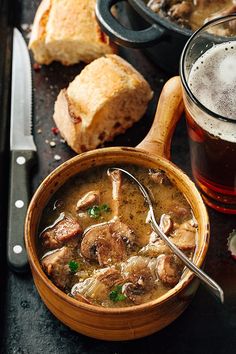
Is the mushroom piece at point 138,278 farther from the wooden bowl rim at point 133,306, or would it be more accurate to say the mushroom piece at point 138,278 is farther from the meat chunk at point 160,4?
the meat chunk at point 160,4

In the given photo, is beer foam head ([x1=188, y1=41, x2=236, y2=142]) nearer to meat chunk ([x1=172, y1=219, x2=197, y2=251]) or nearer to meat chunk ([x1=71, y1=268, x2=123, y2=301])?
meat chunk ([x1=172, y1=219, x2=197, y2=251])

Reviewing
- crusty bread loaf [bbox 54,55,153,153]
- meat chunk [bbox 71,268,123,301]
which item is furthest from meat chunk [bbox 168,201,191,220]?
crusty bread loaf [bbox 54,55,153,153]

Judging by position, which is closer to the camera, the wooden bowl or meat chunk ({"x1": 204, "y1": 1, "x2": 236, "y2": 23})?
the wooden bowl

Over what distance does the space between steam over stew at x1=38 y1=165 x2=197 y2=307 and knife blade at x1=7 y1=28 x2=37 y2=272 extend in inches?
6.7

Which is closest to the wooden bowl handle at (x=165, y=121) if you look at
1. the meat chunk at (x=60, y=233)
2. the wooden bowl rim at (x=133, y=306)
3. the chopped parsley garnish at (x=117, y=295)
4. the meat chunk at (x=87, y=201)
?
the wooden bowl rim at (x=133, y=306)

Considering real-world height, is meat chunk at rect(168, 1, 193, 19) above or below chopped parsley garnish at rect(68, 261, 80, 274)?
above

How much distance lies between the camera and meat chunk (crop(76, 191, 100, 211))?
6.57 ft

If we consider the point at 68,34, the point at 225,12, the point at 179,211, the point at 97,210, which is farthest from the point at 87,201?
the point at 225,12

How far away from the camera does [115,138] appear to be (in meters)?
2.39

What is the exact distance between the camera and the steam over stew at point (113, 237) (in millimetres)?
1873

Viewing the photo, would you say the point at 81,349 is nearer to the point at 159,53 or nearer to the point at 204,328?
the point at 204,328

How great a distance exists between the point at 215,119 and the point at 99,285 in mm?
498

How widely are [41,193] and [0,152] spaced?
16.0 inches

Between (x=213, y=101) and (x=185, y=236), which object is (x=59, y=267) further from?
(x=213, y=101)
